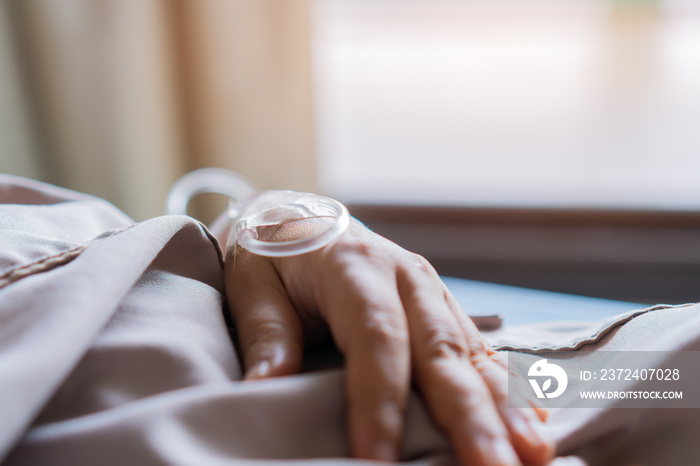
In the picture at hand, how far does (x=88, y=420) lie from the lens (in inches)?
13.4

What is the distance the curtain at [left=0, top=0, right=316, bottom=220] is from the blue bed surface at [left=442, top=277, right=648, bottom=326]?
0.79 meters

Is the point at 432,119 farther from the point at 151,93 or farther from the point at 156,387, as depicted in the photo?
the point at 156,387

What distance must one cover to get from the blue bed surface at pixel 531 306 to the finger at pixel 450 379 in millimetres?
412

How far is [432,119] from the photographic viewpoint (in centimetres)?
218

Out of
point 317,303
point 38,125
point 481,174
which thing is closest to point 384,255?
point 317,303

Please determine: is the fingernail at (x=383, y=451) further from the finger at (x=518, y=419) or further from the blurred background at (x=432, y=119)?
the blurred background at (x=432, y=119)

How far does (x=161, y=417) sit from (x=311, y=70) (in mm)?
1370

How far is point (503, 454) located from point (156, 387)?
0.80 ft

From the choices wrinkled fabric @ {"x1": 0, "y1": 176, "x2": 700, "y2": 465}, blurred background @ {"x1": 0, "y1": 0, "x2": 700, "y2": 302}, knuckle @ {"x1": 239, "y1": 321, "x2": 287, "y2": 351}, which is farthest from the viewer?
blurred background @ {"x1": 0, "y1": 0, "x2": 700, "y2": 302}

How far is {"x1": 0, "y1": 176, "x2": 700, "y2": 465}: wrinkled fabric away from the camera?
1.08ft

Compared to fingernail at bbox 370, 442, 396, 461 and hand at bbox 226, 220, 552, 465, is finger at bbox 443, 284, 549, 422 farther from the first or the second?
fingernail at bbox 370, 442, 396, 461

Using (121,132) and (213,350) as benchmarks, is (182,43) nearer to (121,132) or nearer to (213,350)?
(121,132)

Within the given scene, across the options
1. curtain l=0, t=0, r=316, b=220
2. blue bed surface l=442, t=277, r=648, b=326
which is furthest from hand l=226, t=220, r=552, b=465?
curtain l=0, t=0, r=316, b=220

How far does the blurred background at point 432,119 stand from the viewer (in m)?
1.38
